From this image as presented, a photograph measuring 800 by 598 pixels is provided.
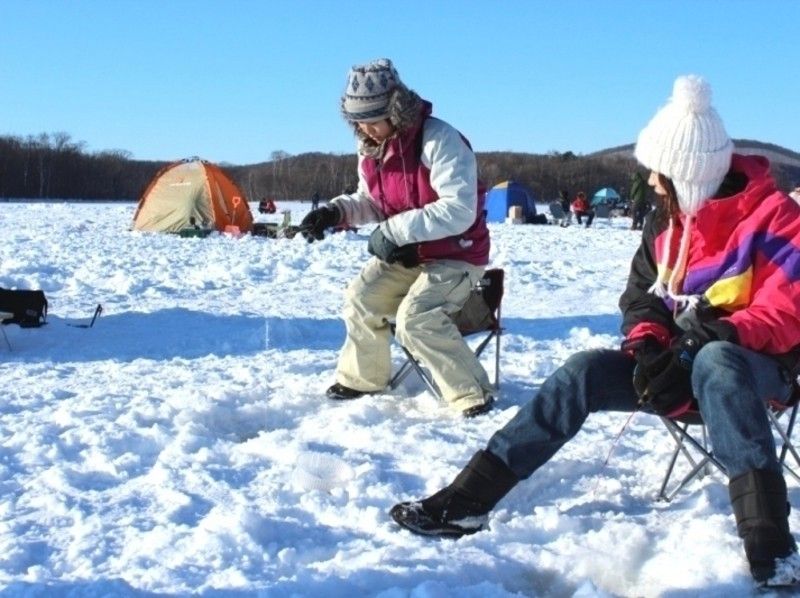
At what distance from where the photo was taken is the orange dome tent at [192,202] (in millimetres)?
17500

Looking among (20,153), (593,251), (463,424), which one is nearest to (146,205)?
(593,251)

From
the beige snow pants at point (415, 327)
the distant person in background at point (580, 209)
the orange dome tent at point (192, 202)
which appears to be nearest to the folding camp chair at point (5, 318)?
the beige snow pants at point (415, 327)

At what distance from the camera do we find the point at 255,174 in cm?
7525

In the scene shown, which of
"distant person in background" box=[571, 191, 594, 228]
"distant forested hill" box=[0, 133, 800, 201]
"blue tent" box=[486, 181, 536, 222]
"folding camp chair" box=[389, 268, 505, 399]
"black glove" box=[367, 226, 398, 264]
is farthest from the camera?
"distant forested hill" box=[0, 133, 800, 201]

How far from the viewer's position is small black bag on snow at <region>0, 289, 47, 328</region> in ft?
20.1

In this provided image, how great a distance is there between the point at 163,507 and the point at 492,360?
9.68ft

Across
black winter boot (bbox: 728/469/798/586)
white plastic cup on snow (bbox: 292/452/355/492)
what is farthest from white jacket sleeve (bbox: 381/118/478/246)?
black winter boot (bbox: 728/469/798/586)

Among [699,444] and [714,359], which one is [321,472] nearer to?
[699,444]

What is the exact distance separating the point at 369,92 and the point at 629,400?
6.52 ft

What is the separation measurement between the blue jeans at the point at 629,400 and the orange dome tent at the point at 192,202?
583 inches

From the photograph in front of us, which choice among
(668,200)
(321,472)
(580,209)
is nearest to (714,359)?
(668,200)

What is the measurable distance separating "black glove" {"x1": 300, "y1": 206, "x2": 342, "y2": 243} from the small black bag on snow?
2497 mm

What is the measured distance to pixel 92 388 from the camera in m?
4.87

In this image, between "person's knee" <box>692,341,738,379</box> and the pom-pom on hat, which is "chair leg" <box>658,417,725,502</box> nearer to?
"person's knee" <box>692,341,738,379</box>
